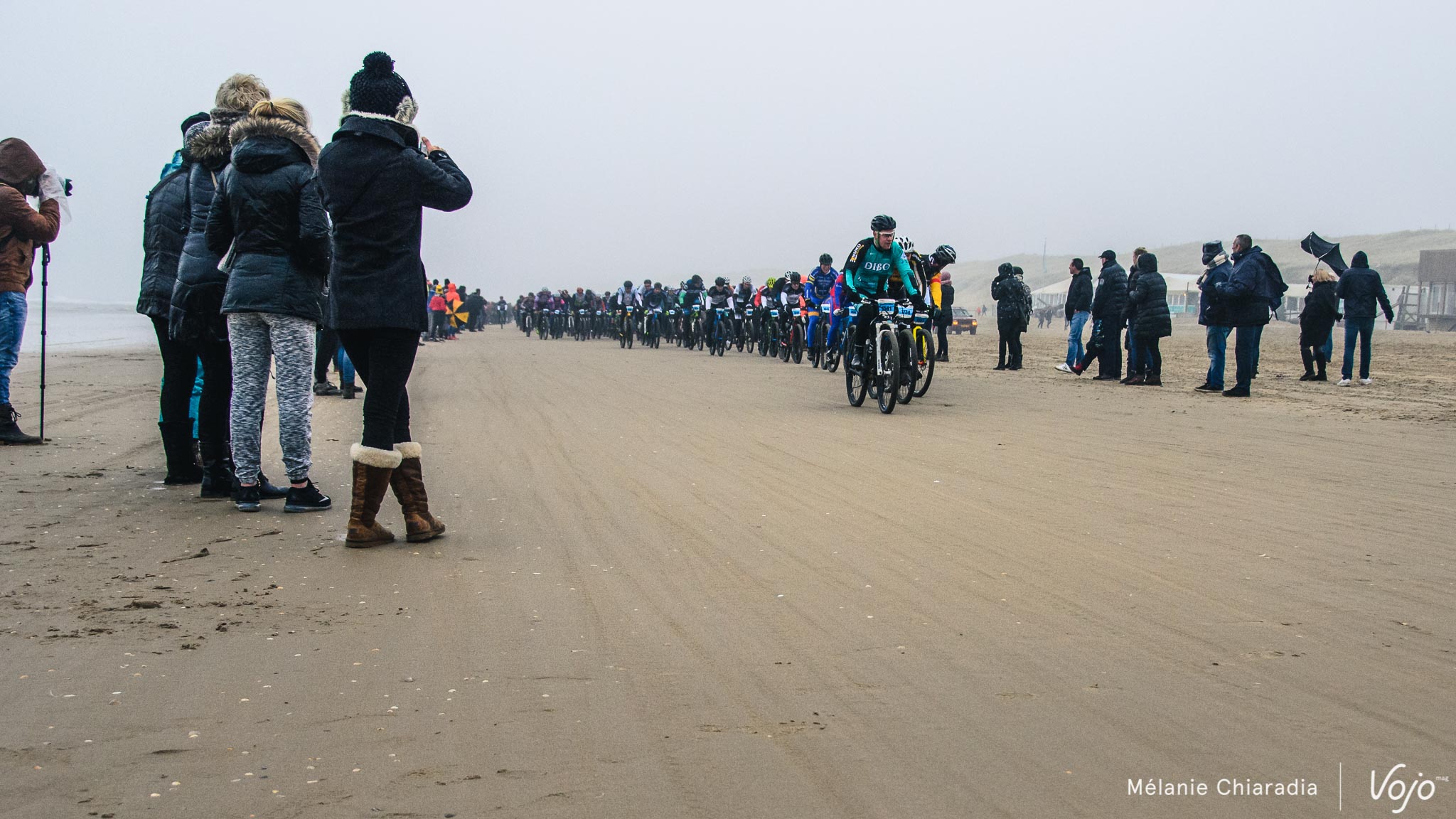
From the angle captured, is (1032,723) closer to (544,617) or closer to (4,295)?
(544,617)

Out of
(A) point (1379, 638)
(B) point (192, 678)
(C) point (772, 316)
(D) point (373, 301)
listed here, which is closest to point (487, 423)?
(D) point (373, 301)

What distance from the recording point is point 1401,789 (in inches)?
109

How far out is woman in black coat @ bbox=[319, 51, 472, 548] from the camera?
5.34 m

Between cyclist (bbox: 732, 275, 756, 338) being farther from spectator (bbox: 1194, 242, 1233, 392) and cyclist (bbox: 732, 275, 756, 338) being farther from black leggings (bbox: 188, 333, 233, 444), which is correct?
black leggings (bbox: 188, 333, 233, 444)

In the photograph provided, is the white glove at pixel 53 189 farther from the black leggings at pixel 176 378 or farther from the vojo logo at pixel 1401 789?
the vojo logo at pixel 1401 789

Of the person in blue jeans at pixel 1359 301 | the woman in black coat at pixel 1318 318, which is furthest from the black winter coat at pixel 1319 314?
the person in blue jeans at pixel 1359 301

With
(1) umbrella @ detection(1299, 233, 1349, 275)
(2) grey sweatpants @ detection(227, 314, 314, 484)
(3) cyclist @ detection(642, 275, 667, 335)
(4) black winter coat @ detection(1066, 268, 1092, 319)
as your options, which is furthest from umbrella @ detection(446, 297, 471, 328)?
(2) grey sweatpants @ detection(227, 314, 314, 484)

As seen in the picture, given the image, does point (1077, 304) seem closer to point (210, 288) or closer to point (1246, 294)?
point (1246, 294)

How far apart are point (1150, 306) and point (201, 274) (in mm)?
13415

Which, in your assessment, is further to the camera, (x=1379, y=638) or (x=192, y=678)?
(x=1379, y=638)

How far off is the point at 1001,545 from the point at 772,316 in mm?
22892

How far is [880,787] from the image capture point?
2.78 metres

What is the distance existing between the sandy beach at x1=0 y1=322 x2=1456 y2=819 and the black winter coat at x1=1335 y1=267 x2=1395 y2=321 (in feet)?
32.2

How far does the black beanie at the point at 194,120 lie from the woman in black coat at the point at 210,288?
0.58 feet
